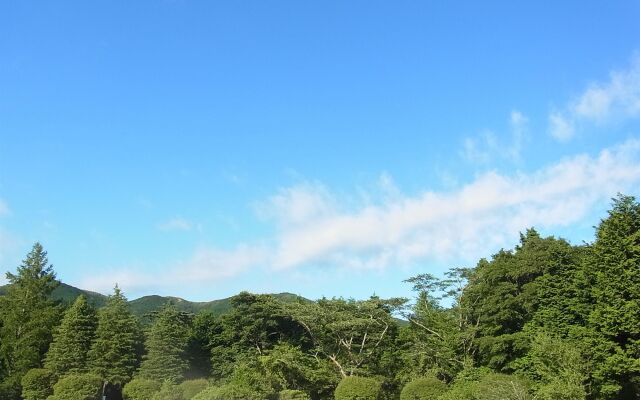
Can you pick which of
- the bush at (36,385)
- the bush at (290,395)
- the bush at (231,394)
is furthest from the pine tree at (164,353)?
the bush at (231,394)

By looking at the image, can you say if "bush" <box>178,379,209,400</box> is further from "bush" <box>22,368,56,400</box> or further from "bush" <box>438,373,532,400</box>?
"bush" <box>438,373,532,400</box>

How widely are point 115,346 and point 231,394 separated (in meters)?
14.5

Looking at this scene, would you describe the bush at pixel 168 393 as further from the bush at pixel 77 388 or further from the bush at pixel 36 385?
the bush at pixel 36 385

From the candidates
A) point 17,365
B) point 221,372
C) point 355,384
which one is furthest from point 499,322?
point 17,365

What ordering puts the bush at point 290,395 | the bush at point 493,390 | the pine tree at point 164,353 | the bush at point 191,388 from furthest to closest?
the pine tree at point 164,353, the bush at point 191,388, the bush at point 290,395, the bush at point 493,390

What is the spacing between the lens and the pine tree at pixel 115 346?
34.1 m

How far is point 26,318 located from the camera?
125 ft

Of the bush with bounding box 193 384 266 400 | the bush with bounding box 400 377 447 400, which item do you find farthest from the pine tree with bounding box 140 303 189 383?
the bush with bounding box 400 377 447 400

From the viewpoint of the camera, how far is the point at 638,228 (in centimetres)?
2409

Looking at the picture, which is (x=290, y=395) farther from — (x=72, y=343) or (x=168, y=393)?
(x=72, y=343)

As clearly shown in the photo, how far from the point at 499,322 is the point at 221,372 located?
18552mm

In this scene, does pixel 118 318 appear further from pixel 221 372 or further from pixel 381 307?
pixel 381 307

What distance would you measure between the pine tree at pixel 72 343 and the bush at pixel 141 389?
5202 mm

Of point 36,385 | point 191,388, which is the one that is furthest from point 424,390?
point 36,385
